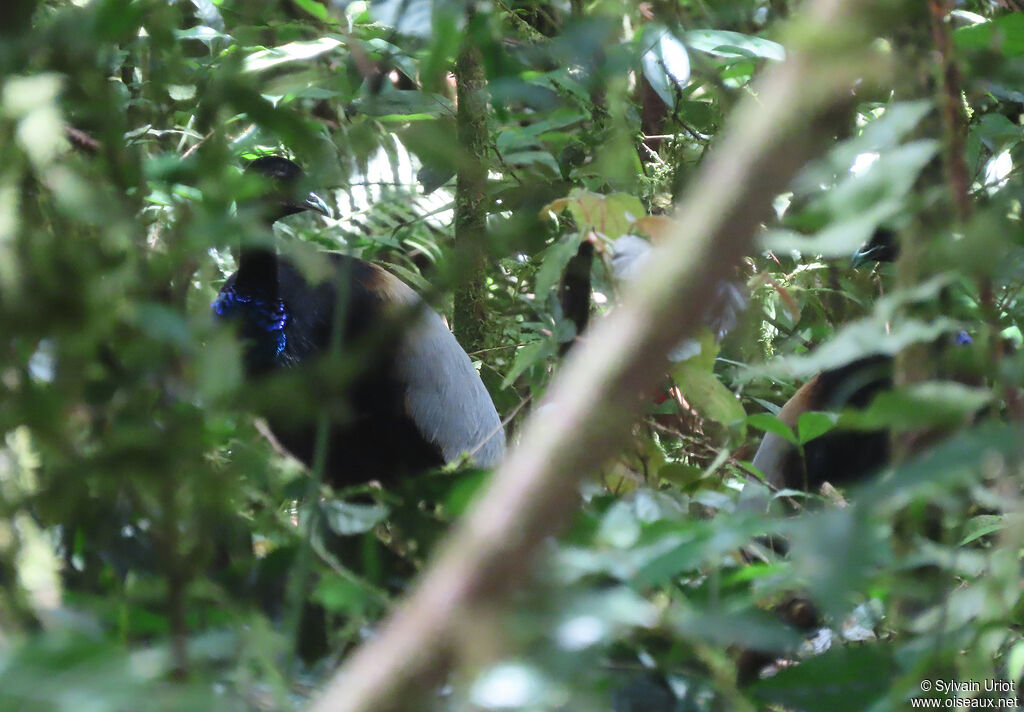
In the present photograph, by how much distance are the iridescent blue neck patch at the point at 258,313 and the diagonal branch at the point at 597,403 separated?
2344 mm

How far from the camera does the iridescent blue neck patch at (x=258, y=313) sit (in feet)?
8.42

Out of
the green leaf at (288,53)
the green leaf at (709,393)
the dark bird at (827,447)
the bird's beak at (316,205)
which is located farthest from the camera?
the bird's beak at (316,205)

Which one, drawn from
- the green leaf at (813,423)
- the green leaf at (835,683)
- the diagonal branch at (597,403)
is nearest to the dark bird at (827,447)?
the green leaf at (813,423)

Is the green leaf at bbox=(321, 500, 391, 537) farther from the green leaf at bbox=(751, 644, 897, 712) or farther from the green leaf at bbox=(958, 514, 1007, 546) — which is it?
the green leaf at bbox=(958, 514, 1007, 546)

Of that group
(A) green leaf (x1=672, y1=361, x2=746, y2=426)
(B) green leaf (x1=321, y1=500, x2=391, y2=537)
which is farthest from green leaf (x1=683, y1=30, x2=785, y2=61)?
(B) green leaf (x1=321, y1=500, x2=391, y2=537)

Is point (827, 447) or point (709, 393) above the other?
point (709, 393)

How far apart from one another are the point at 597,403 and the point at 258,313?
8.04ft

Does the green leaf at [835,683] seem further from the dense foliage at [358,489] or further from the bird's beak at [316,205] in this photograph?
the bird's beak at [316,205]

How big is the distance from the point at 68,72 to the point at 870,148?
383 mm

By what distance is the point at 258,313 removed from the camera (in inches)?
103

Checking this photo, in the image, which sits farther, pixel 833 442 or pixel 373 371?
pixel 833 442

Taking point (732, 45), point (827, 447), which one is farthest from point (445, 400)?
point (732, 45)

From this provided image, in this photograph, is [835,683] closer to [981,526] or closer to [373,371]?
[981,526]

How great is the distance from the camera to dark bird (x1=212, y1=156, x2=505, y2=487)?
2.56m
